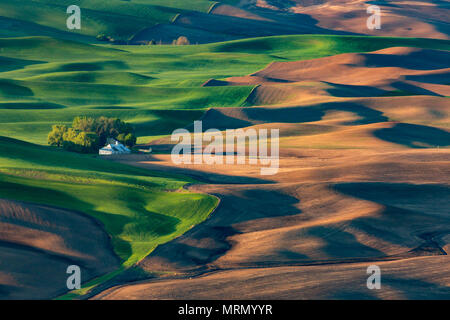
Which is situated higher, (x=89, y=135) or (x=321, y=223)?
(x=89, y=135)

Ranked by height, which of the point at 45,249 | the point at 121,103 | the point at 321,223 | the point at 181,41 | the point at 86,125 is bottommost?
the point at 45,249

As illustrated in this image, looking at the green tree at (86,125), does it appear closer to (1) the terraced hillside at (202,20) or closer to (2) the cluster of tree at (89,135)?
(2) the cluster of tree at (89,135)

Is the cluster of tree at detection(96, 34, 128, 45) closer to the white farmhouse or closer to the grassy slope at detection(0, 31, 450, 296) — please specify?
the grassy slope at detection(0, 31, 450, 296)

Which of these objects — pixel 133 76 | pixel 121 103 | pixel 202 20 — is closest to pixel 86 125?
pixel 121 103

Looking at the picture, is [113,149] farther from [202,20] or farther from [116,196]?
[202,20]

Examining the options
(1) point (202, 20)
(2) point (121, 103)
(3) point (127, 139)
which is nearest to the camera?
(3) point (127, 139)

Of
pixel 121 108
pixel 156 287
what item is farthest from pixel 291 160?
pixel 121 108

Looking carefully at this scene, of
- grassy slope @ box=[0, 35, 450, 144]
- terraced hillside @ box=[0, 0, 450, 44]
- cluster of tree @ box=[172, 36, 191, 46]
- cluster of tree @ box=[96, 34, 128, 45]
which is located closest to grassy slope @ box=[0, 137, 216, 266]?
grassy slope @ box=[0, 35, 450, 144]
